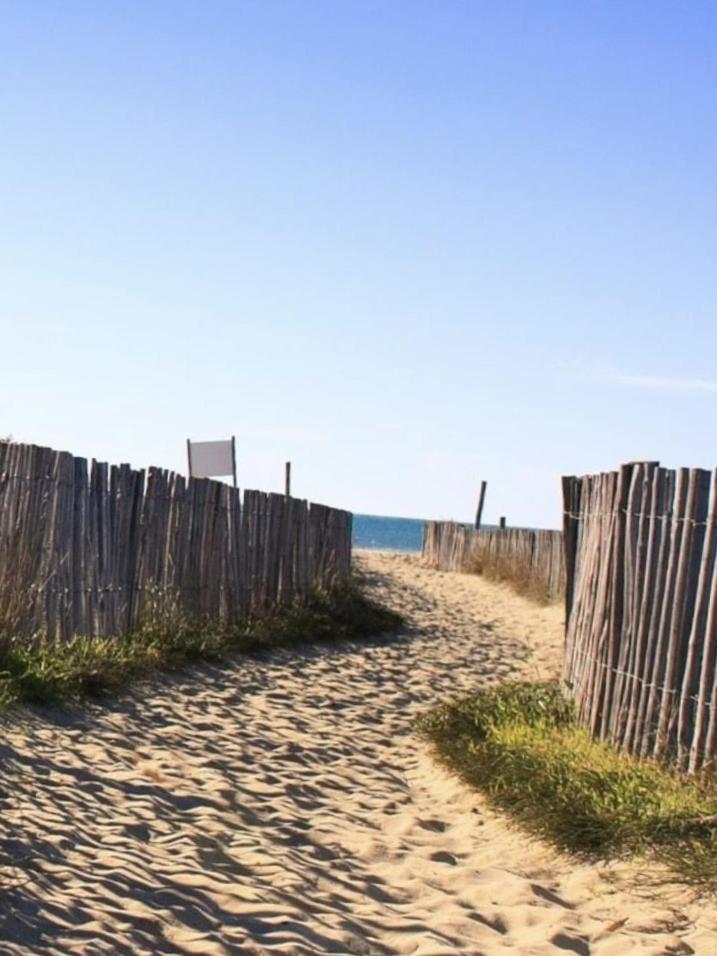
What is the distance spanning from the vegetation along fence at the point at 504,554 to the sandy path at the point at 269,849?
33.5 ft

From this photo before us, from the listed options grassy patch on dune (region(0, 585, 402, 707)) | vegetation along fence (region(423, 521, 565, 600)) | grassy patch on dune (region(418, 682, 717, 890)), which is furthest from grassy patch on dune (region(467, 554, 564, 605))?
grassy patch on dune (region(418, 682, 717, 890))

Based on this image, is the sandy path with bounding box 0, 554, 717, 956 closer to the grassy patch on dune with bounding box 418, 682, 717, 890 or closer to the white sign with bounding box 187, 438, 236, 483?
the grassy patch on dune with bounding box 418, 682, 717, 890

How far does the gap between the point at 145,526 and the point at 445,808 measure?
13.2 feet

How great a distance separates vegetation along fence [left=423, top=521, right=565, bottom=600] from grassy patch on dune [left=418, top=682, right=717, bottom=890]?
34.2 feet

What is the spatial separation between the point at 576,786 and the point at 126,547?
4.36m

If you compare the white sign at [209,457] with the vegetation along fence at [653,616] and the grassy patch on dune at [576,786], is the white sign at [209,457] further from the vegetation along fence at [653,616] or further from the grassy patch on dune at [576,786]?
the vegetation along fence at [653,616]

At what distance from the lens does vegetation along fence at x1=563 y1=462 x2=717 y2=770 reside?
5.86 metres

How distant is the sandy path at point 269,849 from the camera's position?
425cm

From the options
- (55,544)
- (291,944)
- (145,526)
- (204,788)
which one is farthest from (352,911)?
(145,526)

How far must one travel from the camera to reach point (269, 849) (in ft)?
17.2

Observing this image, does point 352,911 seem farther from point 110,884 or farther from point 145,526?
point 145,526

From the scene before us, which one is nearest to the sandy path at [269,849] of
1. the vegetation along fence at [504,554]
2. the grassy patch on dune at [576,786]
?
the grassy patch on dune at [576,786]

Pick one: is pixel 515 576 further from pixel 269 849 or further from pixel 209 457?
pixel 269 849

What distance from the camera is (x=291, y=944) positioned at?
4.14 m
